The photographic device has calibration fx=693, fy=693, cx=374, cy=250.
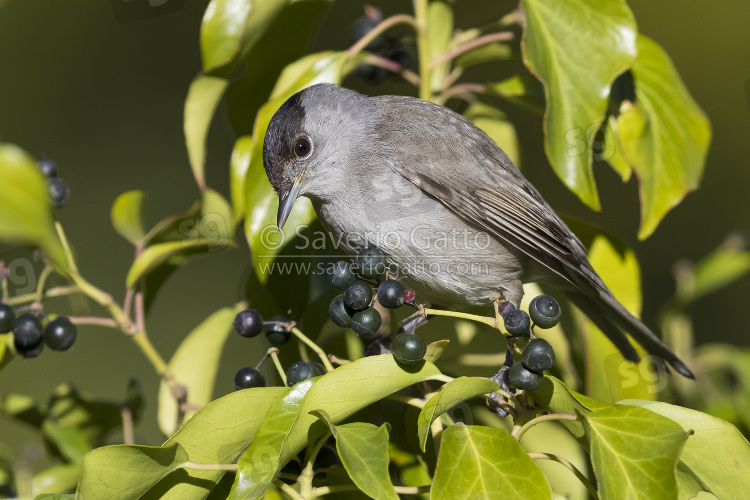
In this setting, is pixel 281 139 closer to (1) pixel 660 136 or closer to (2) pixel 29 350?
(2) pixel 29 350

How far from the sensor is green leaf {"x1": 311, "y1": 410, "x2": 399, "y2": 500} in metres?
1.43

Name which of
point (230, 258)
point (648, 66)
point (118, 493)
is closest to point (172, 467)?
point (118, 493)

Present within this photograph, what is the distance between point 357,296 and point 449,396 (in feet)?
1.48

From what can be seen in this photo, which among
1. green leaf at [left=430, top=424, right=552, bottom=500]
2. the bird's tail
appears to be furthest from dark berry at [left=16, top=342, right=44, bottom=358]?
the bird's tail

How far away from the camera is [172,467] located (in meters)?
1.55

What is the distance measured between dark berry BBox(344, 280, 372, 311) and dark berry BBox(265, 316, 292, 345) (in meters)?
0.23

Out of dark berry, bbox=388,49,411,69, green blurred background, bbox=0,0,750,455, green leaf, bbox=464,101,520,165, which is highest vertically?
dark berry, bbox=388,49,411,69

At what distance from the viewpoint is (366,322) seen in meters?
1.88

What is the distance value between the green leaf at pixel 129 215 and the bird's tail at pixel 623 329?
1.73 metres

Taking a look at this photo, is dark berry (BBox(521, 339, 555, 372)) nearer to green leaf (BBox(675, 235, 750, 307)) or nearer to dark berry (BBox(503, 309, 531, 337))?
dark berry (BBox(503, 309, 531, 337))

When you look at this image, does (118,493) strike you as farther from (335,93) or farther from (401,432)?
(335,93)

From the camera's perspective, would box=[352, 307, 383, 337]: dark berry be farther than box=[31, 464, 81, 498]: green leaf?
No

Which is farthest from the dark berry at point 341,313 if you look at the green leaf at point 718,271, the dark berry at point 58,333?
the green leaf at point 718,271

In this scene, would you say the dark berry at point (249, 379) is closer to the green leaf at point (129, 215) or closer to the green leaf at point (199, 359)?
the green leaf at point (199, 359)
